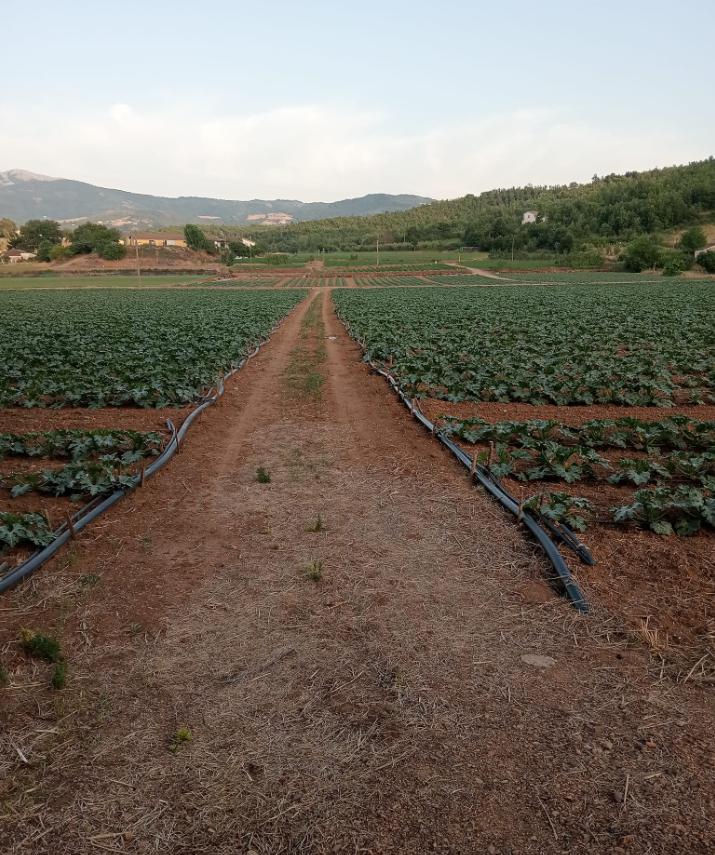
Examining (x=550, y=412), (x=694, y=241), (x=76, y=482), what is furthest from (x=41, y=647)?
(x=694, y=241)

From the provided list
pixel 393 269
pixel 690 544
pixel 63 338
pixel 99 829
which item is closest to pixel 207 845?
pixel 99 829

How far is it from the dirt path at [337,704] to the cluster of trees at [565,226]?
8917 cm

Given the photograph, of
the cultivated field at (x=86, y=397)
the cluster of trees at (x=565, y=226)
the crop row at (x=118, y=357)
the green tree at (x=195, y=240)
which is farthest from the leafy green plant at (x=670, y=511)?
the green tree at (x=195, y=240)

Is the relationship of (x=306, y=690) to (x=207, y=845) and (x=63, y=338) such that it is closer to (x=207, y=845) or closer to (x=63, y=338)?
(x=207, y=845)

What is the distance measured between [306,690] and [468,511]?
10.5 feet

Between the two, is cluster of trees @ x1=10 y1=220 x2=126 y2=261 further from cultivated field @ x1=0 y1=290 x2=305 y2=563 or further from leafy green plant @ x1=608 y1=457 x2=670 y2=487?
leafy green plant @ x1=608 y1=457 x2=670 y2=487

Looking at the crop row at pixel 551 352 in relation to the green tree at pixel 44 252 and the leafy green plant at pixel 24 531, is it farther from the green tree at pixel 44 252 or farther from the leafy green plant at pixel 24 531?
the green tree at pixel 44 252

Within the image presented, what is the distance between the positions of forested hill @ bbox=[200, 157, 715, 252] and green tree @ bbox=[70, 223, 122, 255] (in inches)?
2099

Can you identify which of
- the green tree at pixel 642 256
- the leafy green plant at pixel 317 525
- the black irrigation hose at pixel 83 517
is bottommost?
the leafy green plant at pixel 317 525

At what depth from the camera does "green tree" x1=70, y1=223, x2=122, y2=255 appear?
89062 mm

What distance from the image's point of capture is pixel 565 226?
107375 millimetres

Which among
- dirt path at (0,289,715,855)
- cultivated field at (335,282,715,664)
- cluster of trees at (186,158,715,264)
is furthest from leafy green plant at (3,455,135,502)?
cluster of trees at (186,158,715,264)

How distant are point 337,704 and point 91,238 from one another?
105 m

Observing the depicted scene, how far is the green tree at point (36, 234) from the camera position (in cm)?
11100
